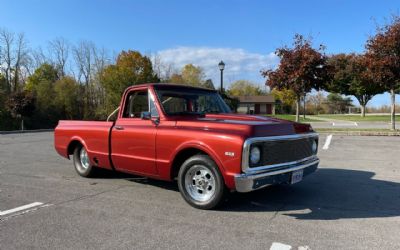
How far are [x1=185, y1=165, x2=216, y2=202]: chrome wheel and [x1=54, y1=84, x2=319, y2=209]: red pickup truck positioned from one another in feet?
0.05

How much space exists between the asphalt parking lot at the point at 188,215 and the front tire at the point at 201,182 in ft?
0.52

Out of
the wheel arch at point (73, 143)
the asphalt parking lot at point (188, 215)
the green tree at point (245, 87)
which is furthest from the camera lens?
the green tree at point (245, 87)

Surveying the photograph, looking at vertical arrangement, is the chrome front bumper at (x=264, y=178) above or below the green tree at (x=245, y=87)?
below

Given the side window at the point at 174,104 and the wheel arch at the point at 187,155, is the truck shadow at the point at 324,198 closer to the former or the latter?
the wheel arch at the point at 187,155

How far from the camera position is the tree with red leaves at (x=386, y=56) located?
61.3 ft

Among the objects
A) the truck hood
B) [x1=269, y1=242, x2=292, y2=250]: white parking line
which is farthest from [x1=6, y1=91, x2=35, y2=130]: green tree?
[x1=269, y1=242, x2=292, y2=250]: white parking line

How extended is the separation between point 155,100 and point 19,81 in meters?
51.7

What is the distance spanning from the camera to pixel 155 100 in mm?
6371

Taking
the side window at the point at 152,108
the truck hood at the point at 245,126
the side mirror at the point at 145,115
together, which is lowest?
the truck hood at the point at 245,126

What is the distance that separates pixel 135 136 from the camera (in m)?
6.42

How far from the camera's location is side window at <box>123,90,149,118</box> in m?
6.67

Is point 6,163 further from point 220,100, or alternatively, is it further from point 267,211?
point 267,211

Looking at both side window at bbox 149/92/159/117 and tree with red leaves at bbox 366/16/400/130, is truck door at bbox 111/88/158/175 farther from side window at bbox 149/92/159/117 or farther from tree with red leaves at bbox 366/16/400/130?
tree with red leaves at bbox 366/16/400/130

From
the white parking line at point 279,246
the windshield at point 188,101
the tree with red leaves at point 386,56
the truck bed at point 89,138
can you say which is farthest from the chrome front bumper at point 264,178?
the tree with red leaves at point 386,56
